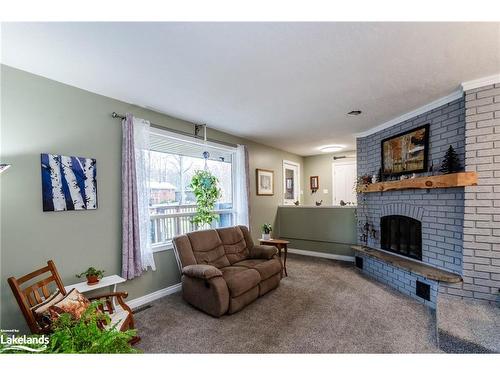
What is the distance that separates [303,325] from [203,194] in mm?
2231

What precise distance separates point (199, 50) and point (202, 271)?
2202mm

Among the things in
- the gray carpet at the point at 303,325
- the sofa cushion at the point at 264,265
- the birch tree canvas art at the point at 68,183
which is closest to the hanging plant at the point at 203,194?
the sofa cushion at the point at 264,265

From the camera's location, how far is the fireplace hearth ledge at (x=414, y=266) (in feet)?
8.63

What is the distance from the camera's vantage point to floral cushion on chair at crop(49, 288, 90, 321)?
1674mm

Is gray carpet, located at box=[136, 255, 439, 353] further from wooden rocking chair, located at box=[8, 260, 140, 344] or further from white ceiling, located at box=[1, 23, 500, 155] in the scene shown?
white ceiling, located at box=[1, 23, 500, 155]

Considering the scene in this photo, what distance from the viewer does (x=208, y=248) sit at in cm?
332

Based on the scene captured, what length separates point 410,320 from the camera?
8.24 ft

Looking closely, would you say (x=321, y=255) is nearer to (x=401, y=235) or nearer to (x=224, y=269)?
(x=401, y=235)

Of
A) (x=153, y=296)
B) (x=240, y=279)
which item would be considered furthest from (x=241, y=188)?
(x=153, y=296)

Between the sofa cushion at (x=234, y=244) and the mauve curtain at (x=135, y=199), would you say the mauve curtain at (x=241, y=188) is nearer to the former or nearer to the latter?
the sofa cushion at (x=234, y=244)

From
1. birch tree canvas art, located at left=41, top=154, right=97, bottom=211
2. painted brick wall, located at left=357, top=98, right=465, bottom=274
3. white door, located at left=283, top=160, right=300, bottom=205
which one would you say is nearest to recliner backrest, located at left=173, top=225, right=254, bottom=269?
birch tree canvas art, located at left=41, top=154, right=97, bottom=211

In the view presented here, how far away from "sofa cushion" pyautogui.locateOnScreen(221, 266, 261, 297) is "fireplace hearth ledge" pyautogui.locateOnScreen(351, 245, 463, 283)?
1952mm

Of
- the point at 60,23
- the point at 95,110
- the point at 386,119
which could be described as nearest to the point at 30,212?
the point at 95,110
